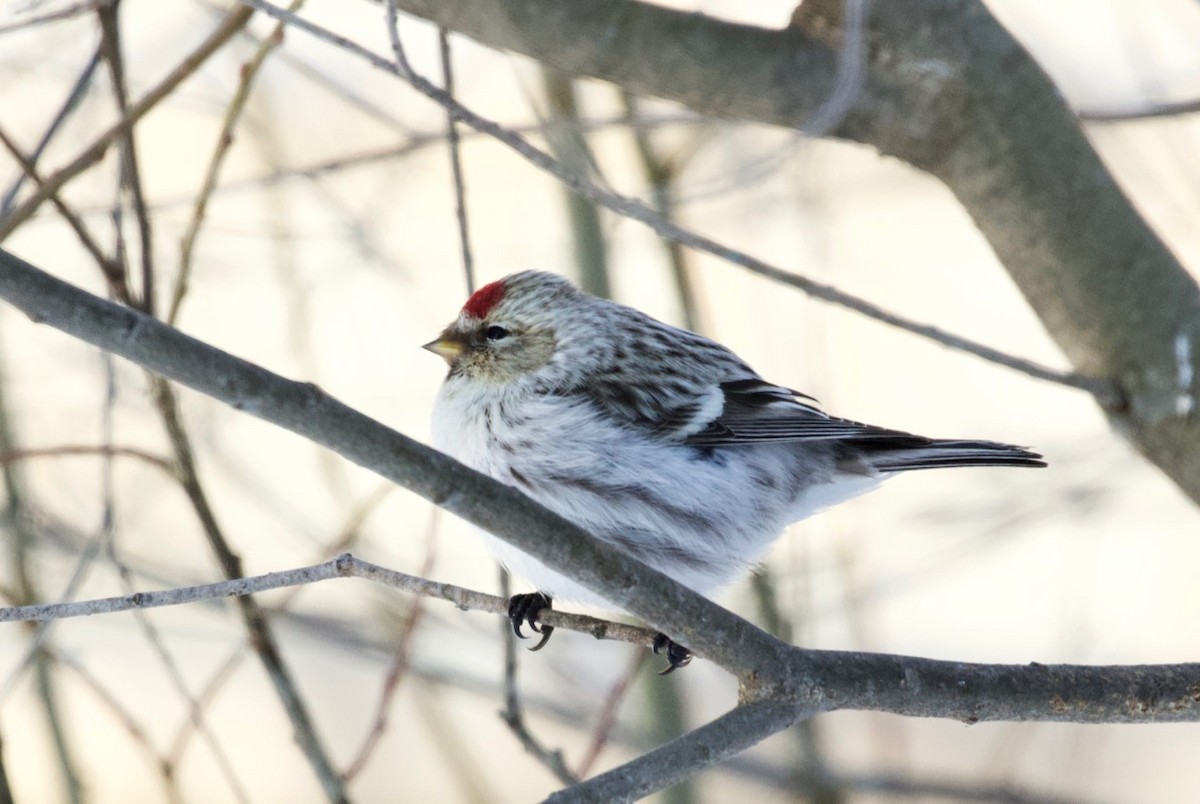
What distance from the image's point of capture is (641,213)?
168 cm

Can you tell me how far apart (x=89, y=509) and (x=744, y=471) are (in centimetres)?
189

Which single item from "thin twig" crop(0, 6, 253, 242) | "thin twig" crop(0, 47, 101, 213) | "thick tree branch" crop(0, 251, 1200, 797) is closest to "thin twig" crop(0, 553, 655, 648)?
"thick tree branch" crop(0, 251, 1200, 797)

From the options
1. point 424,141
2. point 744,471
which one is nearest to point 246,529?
point 424,141

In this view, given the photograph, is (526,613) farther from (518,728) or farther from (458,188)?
(458,188)

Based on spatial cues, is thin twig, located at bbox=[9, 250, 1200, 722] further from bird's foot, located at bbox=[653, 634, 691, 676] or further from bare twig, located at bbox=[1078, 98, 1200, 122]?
bare twig, located at bbox=[1078, 98, 1200, 122]

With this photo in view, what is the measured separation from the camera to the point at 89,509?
321 centimetres

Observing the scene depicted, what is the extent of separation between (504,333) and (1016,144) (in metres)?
0.97

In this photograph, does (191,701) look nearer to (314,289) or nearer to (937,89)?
(314,289)

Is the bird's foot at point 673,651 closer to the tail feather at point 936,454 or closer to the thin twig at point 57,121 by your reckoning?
the tail feather at point 936,454

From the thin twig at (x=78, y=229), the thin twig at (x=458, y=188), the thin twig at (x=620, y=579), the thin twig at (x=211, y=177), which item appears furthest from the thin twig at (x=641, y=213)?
the thin twig at (x=620, y=579)

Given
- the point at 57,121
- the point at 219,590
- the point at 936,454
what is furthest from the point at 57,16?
the point at 936,454

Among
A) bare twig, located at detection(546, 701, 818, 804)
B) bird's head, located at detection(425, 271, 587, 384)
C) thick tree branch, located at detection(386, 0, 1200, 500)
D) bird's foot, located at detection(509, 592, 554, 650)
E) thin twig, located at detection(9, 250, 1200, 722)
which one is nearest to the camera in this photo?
thin twig, located at detection(9, 250, 1200, 722)

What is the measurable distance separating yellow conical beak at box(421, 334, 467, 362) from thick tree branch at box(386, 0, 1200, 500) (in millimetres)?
605

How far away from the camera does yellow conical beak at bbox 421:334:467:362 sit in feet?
7.63
